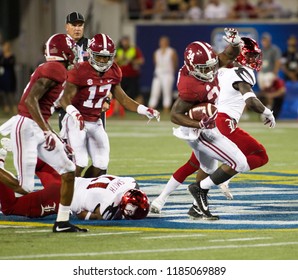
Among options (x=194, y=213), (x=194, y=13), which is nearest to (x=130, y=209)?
(x=194, y=213)

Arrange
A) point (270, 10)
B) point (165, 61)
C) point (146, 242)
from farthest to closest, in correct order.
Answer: point (270, 10)
point (165, 61)
point (146, 242)

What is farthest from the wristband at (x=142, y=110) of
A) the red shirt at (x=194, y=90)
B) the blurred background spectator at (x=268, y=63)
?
the blurred background spectator at (x=268, y=63)

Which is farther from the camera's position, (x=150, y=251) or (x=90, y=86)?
(x=90, y=86)

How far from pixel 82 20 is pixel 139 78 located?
51.5 feet

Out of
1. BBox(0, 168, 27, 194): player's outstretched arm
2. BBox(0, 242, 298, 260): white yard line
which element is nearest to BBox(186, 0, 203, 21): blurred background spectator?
BBox(0, 168, 27, 194): player's outstretched arm

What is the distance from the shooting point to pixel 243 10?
26.2 meters

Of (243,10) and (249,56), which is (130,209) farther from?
(243,10)

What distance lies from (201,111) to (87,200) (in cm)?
119

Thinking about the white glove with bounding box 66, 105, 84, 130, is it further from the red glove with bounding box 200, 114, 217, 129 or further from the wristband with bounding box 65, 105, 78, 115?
the red glove with bounding box 200, 114, 217, 129

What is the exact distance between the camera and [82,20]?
34.8 feet

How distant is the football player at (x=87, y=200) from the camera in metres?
8.66

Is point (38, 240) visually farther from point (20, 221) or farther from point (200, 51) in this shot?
point (200, 51)

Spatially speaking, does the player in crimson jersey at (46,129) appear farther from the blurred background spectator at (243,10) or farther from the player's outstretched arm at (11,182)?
the blurred background spectator at (243,10)

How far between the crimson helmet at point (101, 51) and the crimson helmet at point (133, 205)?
1351 millimetres
